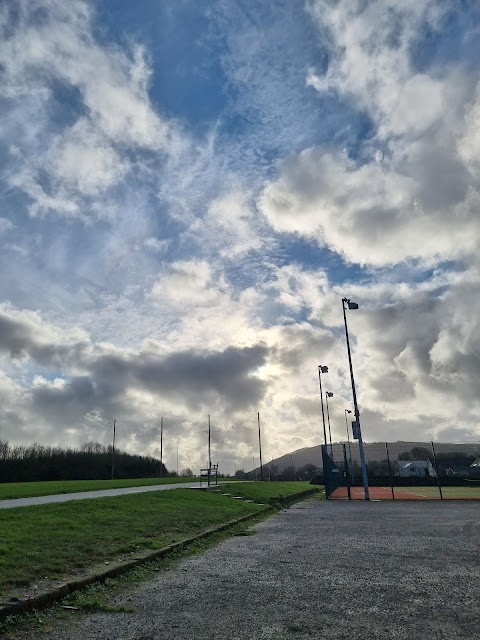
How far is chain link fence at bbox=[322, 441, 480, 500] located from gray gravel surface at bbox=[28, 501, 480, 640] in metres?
19.8

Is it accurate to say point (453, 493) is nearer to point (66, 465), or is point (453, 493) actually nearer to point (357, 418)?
point (357, 418)

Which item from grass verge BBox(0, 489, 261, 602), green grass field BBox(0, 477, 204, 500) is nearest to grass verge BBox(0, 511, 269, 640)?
grass verge BBox(0, 489, 261, 602)

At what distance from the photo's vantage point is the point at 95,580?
7.16m

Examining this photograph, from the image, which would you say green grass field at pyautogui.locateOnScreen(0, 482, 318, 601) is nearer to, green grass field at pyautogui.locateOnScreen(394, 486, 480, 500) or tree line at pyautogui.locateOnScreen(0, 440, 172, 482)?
green grass field at pyautogui.locateOnScreen(394, 486, 480, 500)

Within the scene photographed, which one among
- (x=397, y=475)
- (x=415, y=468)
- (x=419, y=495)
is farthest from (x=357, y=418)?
Answer: (x=415, y=468)

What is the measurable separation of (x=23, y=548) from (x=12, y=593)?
281 centimetres

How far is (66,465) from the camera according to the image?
83875mm

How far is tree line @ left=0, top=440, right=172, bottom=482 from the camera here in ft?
242

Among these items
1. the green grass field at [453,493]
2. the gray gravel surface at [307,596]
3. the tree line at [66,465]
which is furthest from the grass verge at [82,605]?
the tree line at [66,465]

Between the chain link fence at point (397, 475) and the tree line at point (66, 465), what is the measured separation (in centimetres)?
4687

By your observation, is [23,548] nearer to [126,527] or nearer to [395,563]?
[126,527]

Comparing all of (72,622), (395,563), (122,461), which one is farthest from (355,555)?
(122,461)

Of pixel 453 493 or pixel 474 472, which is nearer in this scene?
pixel 453 493

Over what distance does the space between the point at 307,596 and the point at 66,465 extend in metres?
86.3
